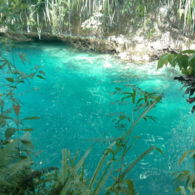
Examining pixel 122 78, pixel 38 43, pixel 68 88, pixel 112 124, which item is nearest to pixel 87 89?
pixel 68 88

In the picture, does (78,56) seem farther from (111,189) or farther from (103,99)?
(111,189)

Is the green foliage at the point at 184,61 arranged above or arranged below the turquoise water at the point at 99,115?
above

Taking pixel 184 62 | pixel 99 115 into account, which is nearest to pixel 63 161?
pixel 184 62

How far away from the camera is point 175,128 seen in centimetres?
307

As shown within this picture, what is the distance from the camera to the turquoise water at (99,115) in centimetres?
235

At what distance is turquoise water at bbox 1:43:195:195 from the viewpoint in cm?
235

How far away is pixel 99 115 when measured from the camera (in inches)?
133

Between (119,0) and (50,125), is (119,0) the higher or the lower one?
the higher one

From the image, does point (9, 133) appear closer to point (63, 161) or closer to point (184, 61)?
point (63, 161)

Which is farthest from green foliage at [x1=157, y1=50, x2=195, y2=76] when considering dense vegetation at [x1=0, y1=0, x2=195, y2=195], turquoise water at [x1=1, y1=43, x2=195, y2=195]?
turquoise water at [x1=1, y1=43, x2=195, y2=195]

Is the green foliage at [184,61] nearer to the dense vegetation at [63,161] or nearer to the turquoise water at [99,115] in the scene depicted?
the dense vegetation at [63,161]

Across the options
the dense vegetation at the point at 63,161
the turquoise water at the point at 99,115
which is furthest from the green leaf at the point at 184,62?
the turquoise water at the point at 99,115

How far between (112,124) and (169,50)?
387cm

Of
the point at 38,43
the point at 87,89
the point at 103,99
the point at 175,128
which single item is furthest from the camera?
the point at 38,43
